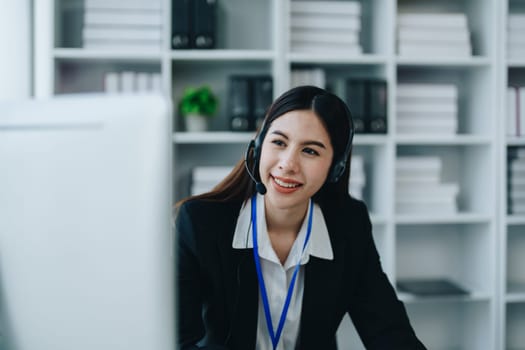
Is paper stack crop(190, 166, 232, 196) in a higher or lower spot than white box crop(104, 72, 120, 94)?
lower

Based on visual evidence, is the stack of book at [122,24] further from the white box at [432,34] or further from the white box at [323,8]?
the white box at [432,34]

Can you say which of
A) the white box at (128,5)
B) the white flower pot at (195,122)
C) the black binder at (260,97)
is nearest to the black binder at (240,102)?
the black binder at (260,97)

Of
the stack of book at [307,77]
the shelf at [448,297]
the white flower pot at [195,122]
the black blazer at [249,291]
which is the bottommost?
the shelf at [448,297]

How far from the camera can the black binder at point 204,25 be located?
98.0 inches

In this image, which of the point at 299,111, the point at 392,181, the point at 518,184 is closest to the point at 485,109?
the point at 518,184

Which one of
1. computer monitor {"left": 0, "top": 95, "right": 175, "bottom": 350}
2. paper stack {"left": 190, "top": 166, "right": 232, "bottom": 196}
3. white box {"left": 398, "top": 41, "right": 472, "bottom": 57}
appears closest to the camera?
computer monitor {"left": 0, "top": 95, "right": 175, "bottom": 350}

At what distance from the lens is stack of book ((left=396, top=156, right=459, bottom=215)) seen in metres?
2.72

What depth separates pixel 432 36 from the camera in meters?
2.70

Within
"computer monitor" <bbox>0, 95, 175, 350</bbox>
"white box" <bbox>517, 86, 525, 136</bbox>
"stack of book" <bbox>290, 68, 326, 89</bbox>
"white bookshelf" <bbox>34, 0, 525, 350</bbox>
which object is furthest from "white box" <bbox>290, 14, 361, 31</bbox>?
"computer monitor" <bbox>0, 95, 175, 350</bbox>

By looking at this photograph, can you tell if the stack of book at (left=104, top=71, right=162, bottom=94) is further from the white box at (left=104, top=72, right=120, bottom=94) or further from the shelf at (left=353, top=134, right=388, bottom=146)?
the shelf at (left=353, top=134, right=388, bottom=146)

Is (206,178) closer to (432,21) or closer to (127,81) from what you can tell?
(127,81)

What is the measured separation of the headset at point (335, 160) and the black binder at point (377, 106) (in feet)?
3.92

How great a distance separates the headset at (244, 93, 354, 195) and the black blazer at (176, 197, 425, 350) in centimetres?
14

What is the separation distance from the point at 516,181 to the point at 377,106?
84 centimetres
